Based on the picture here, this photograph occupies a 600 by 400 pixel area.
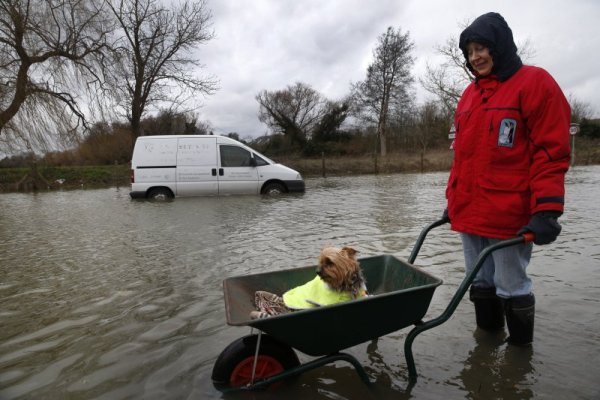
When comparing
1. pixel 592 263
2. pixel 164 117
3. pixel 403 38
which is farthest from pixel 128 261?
pixel 403 38

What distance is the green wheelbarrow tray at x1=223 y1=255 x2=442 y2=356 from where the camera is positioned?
2270 millimetres

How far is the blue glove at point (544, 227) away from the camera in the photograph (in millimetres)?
2410

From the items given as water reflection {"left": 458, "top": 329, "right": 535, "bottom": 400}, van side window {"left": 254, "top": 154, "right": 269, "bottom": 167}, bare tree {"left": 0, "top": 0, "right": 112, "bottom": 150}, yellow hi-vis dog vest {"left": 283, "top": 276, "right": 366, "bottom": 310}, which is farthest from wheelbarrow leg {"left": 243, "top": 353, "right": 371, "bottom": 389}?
bare tree {"left": 0, "top": 0, "right": 112, "bottom": 150}

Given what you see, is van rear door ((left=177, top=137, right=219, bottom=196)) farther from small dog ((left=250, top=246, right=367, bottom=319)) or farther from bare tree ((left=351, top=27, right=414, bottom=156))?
bare tree ((left=351, top=27, right=414, bottom=156))

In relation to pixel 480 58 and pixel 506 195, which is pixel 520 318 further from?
pixel 480 58

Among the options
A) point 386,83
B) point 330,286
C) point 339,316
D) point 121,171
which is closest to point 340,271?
point 330,286

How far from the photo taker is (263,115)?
4741cm

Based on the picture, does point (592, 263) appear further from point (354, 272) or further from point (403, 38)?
point (403, 38)

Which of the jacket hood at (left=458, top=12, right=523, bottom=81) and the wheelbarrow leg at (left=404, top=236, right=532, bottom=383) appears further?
the jacket hood at (left=458, top=12, right=523, bottom=81)

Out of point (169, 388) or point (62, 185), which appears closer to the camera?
point (169, 388)

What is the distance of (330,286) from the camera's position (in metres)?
2.64

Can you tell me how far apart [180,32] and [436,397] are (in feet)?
89.7

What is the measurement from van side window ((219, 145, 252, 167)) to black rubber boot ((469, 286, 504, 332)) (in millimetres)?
10426

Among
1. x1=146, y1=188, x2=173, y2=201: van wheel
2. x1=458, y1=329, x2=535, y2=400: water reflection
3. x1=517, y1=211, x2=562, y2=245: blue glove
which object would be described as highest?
x1=517, y1=211, x2=562, y2=245: blue glove
